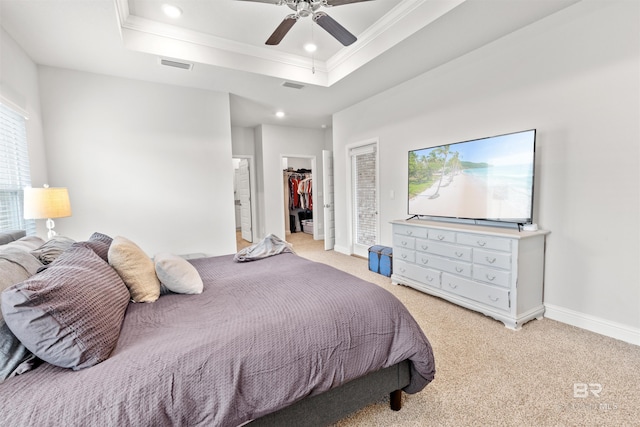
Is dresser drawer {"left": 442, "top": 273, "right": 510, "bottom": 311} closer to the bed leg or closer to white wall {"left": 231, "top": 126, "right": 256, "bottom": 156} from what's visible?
the bed leg

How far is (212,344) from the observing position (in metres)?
1.10

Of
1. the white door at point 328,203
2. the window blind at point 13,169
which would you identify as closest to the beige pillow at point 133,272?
the window blind at point 13,169

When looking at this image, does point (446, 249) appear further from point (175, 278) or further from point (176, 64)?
point (176, 64)

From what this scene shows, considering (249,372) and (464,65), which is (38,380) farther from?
(464,65)

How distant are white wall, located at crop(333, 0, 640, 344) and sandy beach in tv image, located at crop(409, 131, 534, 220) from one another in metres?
A: 0.24

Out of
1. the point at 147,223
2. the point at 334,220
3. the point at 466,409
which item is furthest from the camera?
the point at 334,220

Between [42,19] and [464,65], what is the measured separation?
156 inches

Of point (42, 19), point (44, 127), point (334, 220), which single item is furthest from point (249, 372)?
point (334, 220)

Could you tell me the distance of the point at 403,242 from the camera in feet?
11.2

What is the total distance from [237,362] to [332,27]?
2.33 m

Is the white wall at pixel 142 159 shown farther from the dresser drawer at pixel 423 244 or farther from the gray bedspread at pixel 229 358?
the dresser drawer at pixel 423 244

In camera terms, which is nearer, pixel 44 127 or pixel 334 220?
pixel 44 127

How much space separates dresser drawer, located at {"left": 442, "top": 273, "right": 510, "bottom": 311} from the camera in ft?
8.05

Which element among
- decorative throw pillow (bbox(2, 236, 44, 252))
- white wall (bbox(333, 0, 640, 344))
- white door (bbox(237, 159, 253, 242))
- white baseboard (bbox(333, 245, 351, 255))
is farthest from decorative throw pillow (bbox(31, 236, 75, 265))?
white door (bbox(237, 159, 253, 242))
